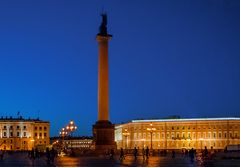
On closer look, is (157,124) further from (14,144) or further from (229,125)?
(14,144)

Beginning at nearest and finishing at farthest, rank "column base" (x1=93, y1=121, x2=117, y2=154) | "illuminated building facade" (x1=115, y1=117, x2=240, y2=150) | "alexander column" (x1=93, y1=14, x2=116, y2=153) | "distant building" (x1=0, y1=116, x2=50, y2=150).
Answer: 1. "column base" (x1=93, y1=121, x2=117, y2=154)
2. "alexander column" (x1=93, y1=14, x2=116, y2=153)
3. "illuminated building facade" (x1=115, y1=117, x2=240, y2=150)
4. "distant building" (x1=0, y1=116, x2=50, y2=150)

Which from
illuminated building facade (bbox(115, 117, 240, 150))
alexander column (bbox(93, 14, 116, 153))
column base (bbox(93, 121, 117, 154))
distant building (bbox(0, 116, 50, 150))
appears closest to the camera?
column base (bbox(93, 121, 117, 154))

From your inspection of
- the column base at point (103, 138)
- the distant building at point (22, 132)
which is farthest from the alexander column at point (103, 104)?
the distant building at point (22, 132)

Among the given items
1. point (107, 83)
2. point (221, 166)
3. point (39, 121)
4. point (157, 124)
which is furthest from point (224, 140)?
point (221, 166)

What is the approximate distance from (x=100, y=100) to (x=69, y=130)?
5.07 meters

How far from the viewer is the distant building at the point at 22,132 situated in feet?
479

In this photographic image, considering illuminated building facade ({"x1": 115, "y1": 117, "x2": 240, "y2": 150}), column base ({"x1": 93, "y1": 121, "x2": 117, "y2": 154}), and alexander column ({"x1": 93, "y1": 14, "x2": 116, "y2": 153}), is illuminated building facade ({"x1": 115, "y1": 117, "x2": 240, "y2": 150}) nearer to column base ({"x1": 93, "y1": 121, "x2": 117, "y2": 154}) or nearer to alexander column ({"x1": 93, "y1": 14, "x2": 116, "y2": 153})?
alexander column ({"x1": 93, "y1": 14, "x2": 116, "y2": 153})

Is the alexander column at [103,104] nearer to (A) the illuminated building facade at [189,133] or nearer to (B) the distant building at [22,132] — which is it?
(A) the illuminated building facade at [189,133]

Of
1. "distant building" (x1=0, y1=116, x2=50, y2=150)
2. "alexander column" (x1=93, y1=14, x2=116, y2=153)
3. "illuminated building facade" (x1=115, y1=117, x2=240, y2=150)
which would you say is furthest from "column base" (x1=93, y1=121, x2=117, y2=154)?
"distant building" (x1=0, y1=116, x2=50, y2=150)

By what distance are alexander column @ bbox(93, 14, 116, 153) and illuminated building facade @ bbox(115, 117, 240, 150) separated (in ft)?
216

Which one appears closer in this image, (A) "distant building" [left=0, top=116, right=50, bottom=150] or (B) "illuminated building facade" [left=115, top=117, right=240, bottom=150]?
(B) "illuminated building facade" [left=115, top=117, right=240, bottom=150]

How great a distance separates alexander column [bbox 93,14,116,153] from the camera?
5666 centimetres

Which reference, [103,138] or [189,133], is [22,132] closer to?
[189,133]

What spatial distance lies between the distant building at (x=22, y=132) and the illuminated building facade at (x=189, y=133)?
98.5ft
